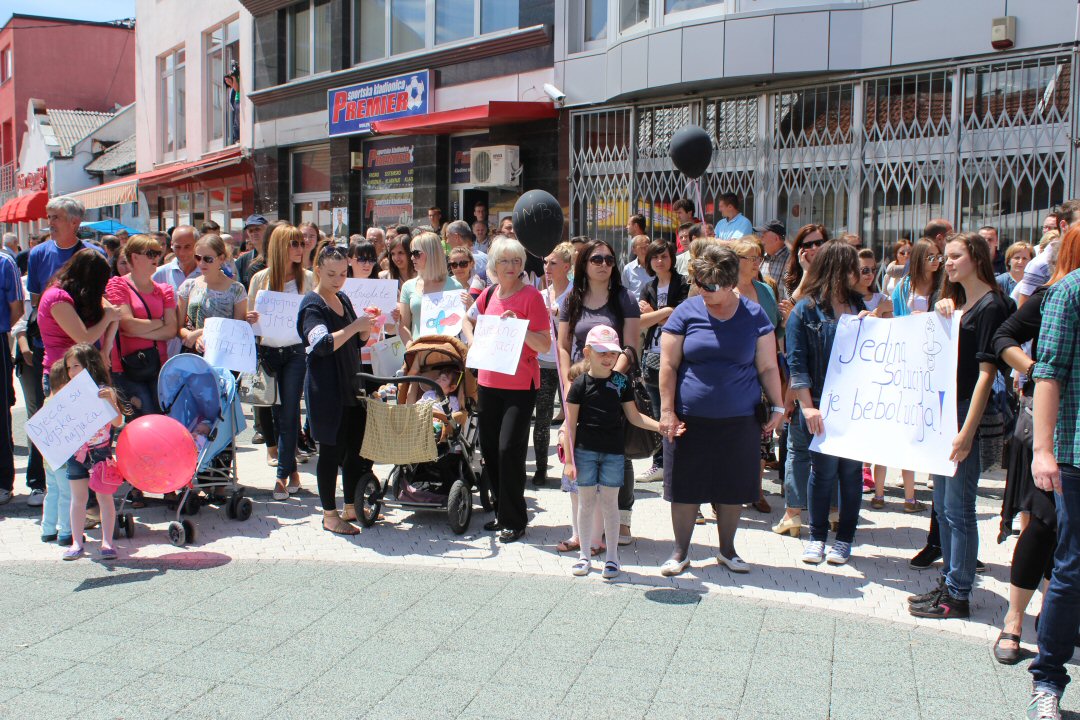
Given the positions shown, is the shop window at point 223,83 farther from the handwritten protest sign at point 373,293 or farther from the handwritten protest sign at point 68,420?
the handwritten protest sign at point 68,420

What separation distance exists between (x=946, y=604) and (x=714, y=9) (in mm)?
8682

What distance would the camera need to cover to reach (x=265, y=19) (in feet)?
67.8

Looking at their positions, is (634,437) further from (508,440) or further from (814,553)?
(814,553)

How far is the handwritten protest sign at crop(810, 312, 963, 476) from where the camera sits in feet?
16.1

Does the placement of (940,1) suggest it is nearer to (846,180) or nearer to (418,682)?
(846,180)

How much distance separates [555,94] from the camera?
45.5 ft

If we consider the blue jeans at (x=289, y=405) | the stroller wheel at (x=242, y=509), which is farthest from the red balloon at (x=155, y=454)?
the blue jeans at (x=289, y=405)

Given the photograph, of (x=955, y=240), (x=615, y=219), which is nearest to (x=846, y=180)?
(x=615, y=219)

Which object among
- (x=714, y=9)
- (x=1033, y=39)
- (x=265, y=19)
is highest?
(x=265, y=19)

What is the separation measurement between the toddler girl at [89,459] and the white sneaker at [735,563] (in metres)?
3.64

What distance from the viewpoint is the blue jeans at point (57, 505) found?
245 inches

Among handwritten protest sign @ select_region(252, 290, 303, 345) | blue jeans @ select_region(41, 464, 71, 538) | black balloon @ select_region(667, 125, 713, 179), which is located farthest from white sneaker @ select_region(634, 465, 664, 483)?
blue jeans @ select_region(41, 464, 71, 538)

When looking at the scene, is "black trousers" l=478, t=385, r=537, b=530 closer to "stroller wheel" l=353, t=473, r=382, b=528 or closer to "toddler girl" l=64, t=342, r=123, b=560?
"stroller wheel" l=353, t=473, r=382, b=528

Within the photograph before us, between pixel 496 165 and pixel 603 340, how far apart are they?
32.5 feet
